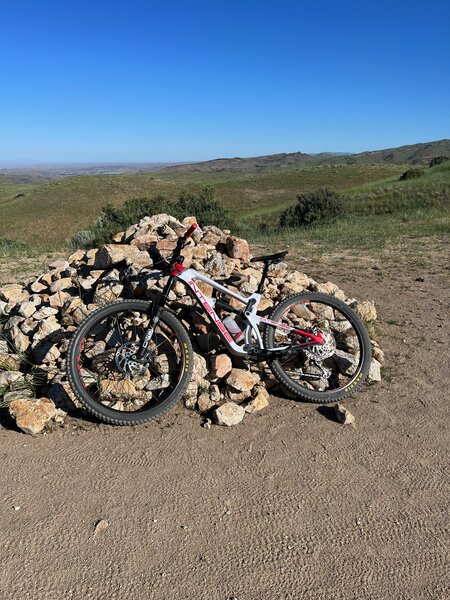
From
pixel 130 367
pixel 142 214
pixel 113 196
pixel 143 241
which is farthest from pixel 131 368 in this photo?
pixel 113 196

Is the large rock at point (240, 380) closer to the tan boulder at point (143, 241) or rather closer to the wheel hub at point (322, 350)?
the wheel hub at point (322, 350)

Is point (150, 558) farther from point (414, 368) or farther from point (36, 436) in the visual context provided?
point (414, 368)

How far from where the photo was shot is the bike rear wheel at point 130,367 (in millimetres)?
3457

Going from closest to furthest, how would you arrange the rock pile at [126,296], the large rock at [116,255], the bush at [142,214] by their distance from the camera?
the rock pile at [126,296] → the large rock at [116,255] → the bush at [142,214]

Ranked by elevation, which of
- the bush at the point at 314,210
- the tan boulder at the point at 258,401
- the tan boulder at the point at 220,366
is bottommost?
the bush at the point at 314,210

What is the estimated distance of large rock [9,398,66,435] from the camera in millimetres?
3432

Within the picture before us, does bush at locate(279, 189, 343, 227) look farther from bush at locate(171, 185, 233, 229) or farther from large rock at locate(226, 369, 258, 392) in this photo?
large rock at locate(226, 369, 258, 392)

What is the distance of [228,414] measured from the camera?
3.54 meters

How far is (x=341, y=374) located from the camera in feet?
13.4

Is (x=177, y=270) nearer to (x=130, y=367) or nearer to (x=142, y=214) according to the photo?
(x=130, y=367)

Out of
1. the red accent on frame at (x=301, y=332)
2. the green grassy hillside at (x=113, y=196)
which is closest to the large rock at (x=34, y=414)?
the red accent on frame at (x=301, y=332)

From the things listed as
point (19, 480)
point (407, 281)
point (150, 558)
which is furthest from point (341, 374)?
point (407, 281)

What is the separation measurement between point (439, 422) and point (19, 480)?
3.09 meters

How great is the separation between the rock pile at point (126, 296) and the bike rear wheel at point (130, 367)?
257 millimetres
